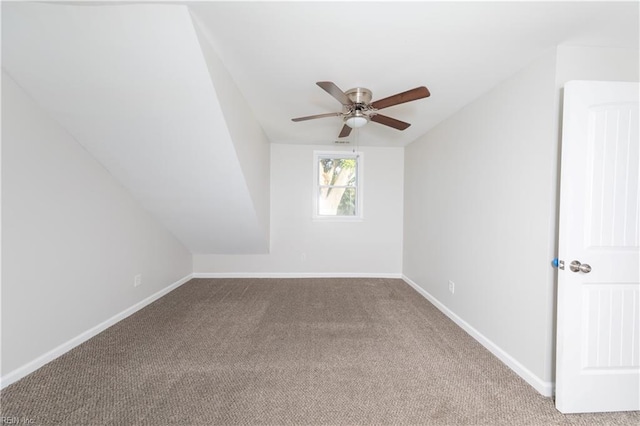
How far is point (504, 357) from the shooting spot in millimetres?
1887

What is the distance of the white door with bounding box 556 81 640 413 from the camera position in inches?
54.3

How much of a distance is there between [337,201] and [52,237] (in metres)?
3.36

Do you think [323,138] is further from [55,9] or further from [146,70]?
[55,9]

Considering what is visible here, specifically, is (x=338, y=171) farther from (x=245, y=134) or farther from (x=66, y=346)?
(x=66, y=346)

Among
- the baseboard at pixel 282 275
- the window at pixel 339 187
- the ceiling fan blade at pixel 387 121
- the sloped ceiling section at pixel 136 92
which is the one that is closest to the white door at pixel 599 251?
the ceiling fan blade at pixel 387 121

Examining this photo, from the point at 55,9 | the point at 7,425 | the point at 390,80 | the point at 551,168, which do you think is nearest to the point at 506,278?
the point at 551,168

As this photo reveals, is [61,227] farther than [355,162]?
No

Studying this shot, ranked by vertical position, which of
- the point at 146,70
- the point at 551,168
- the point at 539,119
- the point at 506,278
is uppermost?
the point at 146,70

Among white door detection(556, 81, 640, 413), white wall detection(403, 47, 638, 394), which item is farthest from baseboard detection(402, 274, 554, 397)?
white door detection(556, 81, 640, 413)

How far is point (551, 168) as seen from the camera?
5.13 feet

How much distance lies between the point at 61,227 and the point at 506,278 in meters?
3.42

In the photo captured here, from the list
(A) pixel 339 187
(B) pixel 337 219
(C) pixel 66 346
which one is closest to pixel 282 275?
(B) pixel 337 219

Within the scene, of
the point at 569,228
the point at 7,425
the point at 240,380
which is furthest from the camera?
the point at 240,380

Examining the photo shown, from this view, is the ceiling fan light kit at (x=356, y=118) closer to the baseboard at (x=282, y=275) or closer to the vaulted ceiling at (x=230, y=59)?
the vaulted ceiling at (x=230, y=59)
